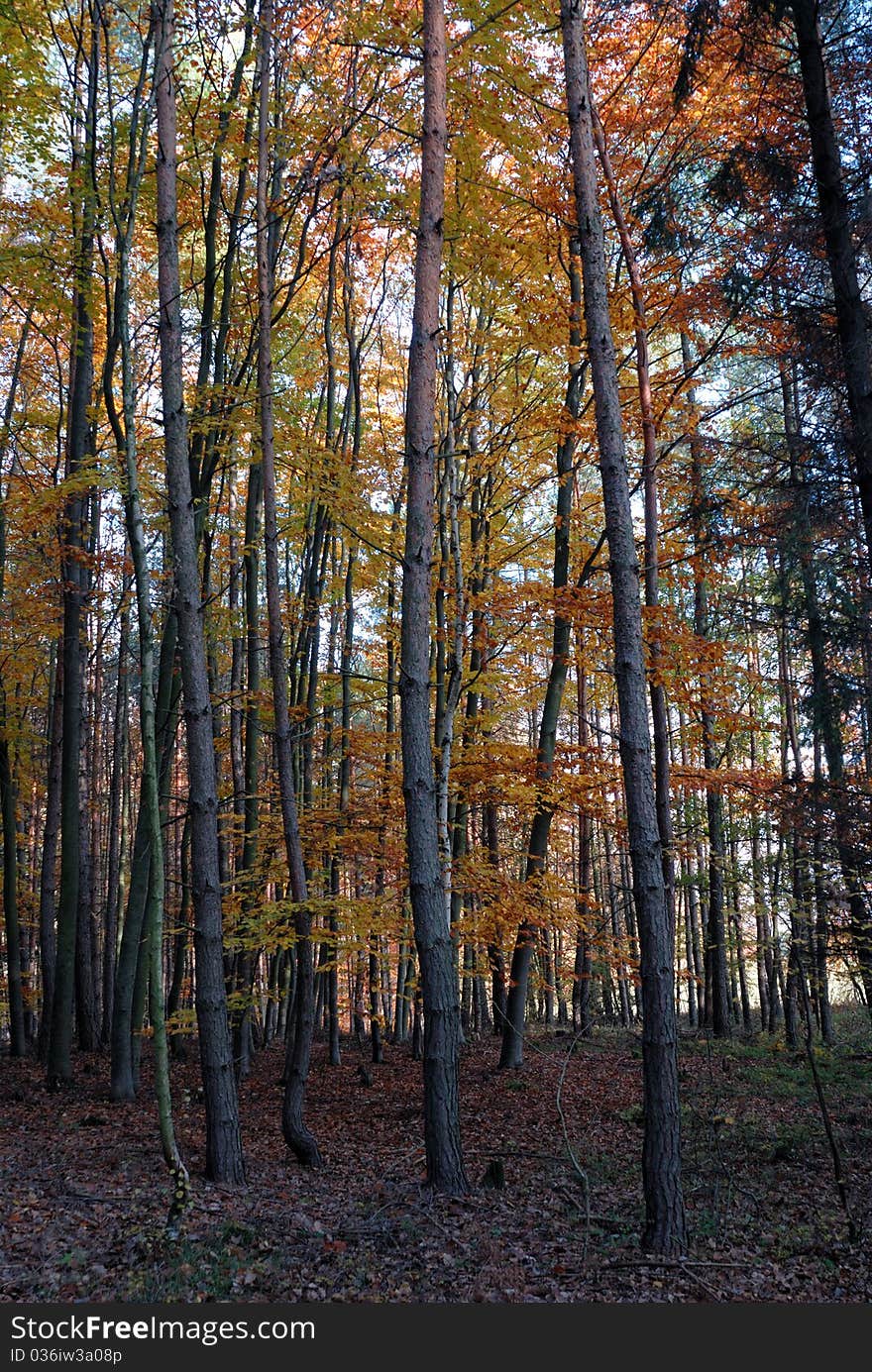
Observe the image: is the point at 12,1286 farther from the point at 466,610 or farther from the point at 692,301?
the point at 692,301

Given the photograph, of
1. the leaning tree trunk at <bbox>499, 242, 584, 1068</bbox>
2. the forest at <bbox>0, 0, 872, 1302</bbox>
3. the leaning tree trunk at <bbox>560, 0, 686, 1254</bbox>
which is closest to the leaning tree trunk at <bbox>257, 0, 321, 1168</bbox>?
the forest at <bbox>0, 0, 872, 1302</bbox>

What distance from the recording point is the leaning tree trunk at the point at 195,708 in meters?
7.59

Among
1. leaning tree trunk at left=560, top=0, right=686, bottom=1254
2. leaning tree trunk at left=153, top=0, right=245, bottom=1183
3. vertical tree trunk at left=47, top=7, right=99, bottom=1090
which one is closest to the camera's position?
leaning tree trunk at left=560, top=0, right=686, bottom=1254

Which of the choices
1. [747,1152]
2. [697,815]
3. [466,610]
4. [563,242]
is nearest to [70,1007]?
[466,610]

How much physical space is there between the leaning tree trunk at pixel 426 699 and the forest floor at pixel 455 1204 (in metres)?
0.83

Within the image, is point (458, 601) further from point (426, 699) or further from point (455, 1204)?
point (455, 1204)

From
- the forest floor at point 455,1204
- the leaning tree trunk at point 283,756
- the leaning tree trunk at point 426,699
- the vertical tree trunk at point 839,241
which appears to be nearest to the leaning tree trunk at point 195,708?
the forest floor at point 455,1204

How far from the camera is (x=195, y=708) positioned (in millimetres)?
7855

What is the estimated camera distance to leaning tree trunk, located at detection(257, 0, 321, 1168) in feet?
28.4

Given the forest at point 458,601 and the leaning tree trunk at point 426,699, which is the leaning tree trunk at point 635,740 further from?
the leaning tree trunk at point 426,699

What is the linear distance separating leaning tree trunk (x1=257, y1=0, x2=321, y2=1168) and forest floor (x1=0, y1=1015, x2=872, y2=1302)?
0.54m

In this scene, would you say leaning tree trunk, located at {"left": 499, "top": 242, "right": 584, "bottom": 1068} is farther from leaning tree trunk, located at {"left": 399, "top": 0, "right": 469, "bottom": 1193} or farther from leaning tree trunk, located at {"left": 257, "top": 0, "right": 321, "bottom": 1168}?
leaning tree trunk, located at {"left": 399, "top": 0, "right": 469, "bottom": 1193}

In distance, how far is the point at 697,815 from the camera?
17203mm

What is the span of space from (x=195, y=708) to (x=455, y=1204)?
4581 mm
